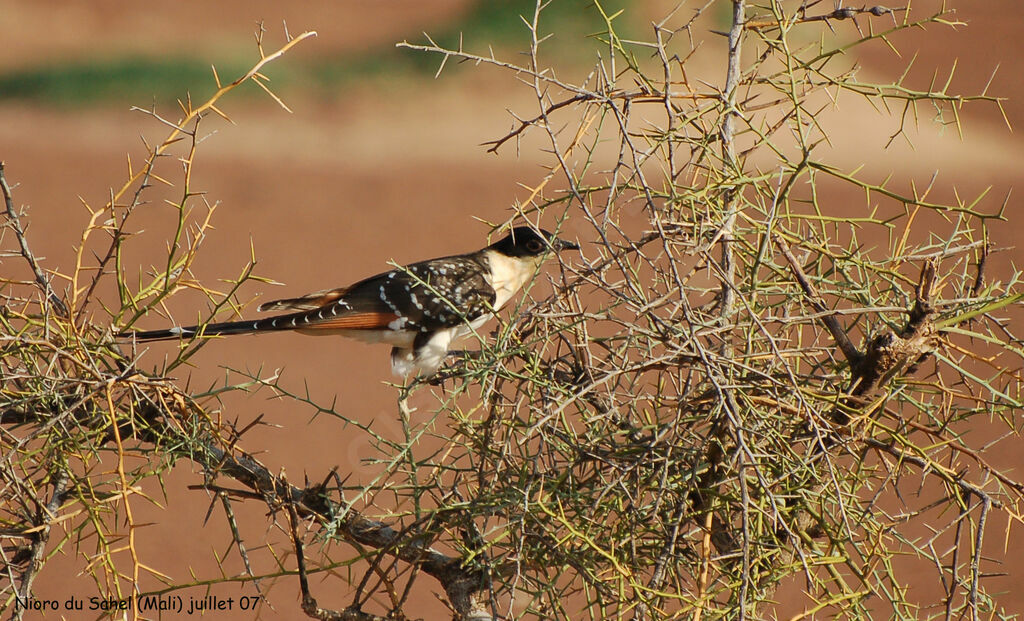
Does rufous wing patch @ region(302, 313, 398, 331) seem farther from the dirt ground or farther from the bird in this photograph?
the dirt ground

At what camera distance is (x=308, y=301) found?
3666 mm

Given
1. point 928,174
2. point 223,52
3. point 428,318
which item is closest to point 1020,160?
point 928,174

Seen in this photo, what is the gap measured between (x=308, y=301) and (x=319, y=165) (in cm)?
997

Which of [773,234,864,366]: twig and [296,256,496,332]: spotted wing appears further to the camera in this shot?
[296,256,496,332]: spotted wing

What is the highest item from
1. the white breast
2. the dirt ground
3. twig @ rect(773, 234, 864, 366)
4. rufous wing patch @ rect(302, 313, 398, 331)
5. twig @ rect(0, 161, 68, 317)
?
the dirt ground

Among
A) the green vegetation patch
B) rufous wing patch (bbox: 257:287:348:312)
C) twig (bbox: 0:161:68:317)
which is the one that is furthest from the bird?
the green vegetation patch

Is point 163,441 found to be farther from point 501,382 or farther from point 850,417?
point 850,417

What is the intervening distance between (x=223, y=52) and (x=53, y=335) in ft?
49.9

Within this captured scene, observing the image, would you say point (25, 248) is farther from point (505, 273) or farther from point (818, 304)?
point (505, 273)

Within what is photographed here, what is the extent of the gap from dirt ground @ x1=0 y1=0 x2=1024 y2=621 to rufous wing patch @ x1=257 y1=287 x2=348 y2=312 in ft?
6.68

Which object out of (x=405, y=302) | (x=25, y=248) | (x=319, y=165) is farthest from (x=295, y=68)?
(x=25, y=248)

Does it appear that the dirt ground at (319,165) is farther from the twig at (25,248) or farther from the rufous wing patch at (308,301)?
the twig at (25,248)

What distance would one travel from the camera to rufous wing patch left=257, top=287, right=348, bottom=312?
339cm

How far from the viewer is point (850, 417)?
1488mm
